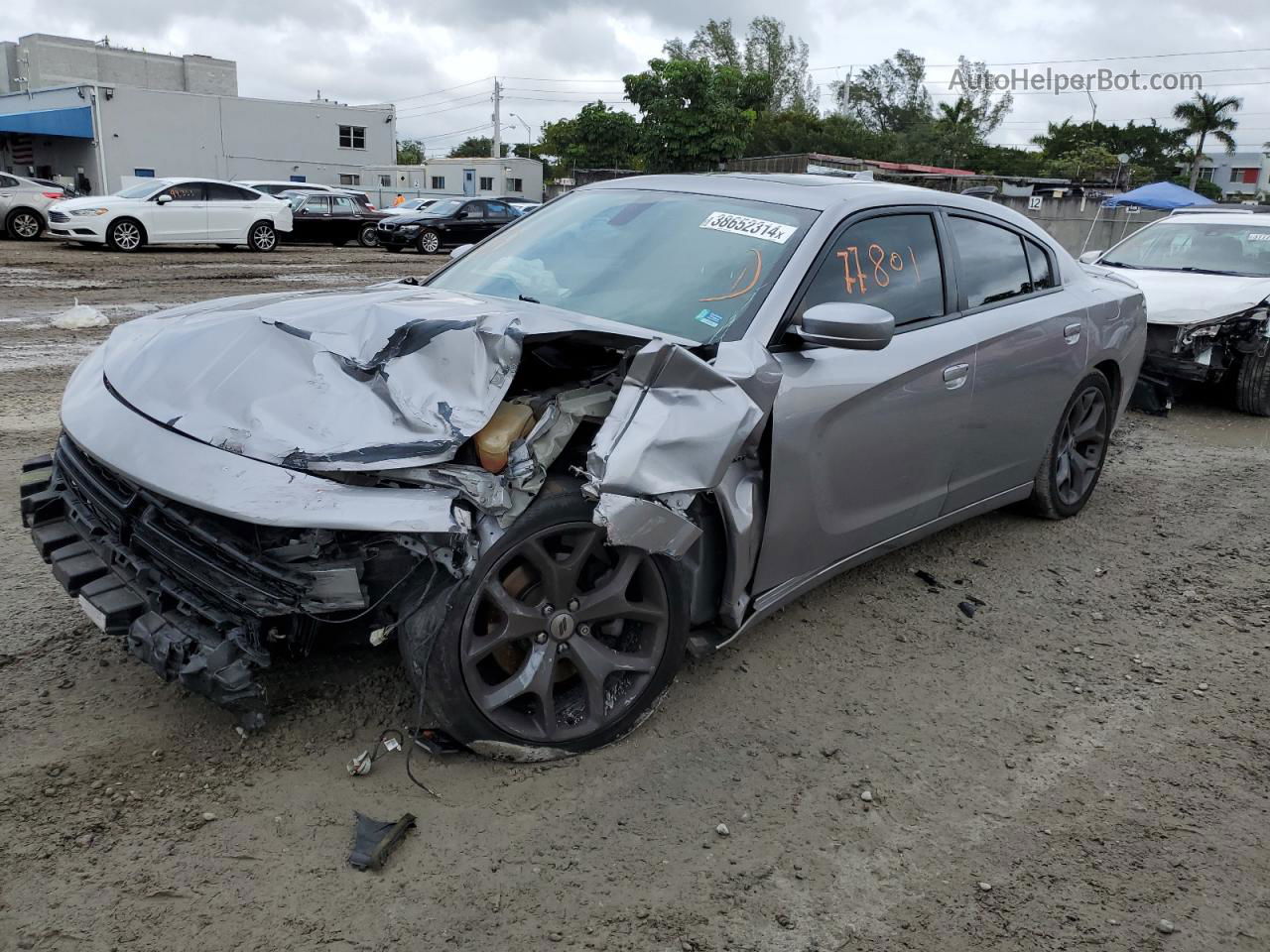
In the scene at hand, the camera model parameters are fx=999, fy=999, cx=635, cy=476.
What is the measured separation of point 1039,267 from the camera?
15.8 feet

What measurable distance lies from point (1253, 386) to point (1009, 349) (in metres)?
5.47

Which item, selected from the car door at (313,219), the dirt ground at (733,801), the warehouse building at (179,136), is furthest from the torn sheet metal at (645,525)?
the warehouse building at (179,136)

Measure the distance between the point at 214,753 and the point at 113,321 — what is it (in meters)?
8.72

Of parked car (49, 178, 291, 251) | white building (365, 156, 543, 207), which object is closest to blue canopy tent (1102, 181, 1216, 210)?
parked car (49, 178, 291, 251)

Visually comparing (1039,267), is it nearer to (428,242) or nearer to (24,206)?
(428,242)

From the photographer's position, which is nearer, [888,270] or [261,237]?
[888,270]

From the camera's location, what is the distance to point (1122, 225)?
71.7 ft

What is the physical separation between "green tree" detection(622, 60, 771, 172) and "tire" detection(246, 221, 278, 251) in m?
27.7

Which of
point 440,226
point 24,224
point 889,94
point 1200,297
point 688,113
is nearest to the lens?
point 1200,297

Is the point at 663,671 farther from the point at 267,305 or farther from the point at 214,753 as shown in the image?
the point at 267,305

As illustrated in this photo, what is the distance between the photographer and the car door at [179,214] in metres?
18.6

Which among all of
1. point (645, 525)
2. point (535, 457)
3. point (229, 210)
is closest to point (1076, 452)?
point (645, 525)

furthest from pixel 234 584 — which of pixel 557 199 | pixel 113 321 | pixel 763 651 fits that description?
pixel 113 321

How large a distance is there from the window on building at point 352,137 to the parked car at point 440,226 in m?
27.6
